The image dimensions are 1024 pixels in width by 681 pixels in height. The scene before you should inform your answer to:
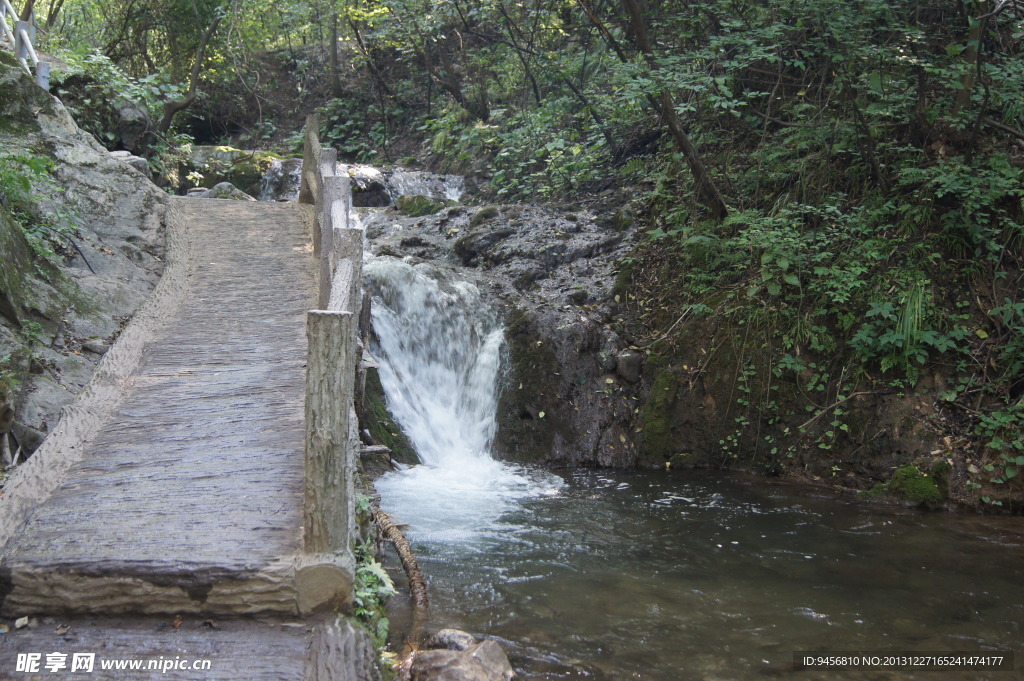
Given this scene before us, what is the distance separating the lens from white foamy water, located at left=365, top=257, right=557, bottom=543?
7.94 meters

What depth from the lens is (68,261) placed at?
736cm

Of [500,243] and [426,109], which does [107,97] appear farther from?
[426,109]

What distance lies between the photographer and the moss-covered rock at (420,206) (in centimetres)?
1313

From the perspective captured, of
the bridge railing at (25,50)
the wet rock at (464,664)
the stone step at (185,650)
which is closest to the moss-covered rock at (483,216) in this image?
the bridge railing at (25,50)

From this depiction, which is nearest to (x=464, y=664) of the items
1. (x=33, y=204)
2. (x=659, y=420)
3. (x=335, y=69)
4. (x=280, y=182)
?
(x=659, y=420)

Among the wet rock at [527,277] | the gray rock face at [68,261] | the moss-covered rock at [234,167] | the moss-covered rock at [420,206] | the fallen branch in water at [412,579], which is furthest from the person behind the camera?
the moss-covered rock at [234,167]

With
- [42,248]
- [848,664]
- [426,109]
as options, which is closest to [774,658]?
[848,664]

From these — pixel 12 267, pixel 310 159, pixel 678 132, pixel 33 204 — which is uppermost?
pixel 678 132

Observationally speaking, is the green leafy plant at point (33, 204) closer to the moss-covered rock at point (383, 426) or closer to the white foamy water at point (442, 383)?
the moss-covered rock at point (383, 426)

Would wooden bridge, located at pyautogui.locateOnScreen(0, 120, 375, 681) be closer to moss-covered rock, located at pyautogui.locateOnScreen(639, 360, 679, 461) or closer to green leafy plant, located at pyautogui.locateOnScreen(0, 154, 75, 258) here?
green leafy plant, located at pyautogui.locateOnScreen(0, 154, 75, 258)

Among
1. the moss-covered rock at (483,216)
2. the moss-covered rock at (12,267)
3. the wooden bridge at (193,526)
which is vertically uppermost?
the moss-covered rock at (483,216)

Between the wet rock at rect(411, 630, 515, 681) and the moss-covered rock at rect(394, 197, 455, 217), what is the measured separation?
31.8 feet

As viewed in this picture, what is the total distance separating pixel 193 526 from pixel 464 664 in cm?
159

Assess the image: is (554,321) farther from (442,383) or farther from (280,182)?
(280,182)
